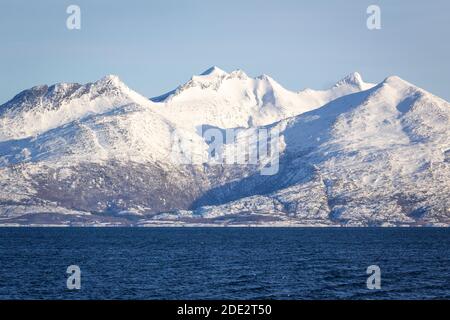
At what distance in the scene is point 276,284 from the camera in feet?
588

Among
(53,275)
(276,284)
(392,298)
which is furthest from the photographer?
(53,275)
